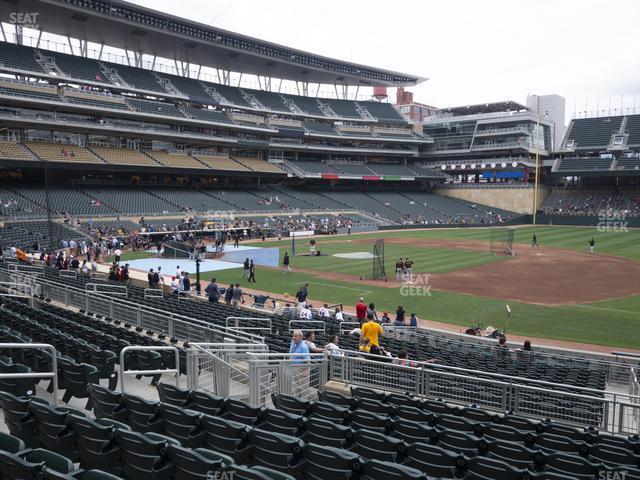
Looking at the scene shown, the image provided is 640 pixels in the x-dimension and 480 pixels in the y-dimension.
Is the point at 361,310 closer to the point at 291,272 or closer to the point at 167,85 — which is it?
the point at 291,272

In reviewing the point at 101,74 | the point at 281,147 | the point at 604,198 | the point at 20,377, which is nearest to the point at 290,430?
the point at 20,377

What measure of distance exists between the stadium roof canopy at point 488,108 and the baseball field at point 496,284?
44.6 meters

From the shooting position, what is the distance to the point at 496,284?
3033cm

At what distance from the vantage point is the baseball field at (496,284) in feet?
73.1

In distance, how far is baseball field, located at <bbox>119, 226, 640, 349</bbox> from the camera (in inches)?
877

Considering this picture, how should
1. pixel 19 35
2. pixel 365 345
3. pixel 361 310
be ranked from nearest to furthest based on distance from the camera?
pixel 365 345, pixel 361 310, pixel 19 35

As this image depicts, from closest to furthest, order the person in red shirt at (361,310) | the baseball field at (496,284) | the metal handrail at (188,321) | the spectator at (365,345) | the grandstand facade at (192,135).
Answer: the metal handrail at (188,321) < the spectator at (365,345) < the person in red shirt at (361,310) < the baseball field at (496,284) < the grandstand facade at (192,135)

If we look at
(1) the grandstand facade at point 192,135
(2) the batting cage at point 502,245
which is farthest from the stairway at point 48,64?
(2) the batting cage at point 502,245

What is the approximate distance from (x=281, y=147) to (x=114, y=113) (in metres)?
27.2

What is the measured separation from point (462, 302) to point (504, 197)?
64.8m

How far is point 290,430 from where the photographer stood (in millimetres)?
6145

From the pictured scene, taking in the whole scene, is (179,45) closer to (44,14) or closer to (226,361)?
(44,14)

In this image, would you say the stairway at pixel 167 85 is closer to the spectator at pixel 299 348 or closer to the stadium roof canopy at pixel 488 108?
the stadium roof canopy at pixel 488 108

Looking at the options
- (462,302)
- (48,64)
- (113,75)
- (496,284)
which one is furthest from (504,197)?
(48,64)
